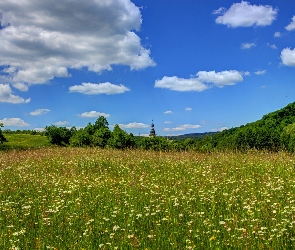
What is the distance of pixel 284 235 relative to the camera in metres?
4.91

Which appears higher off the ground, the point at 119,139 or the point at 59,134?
the point at 59,134

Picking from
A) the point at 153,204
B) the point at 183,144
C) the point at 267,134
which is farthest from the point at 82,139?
the point at 153,204

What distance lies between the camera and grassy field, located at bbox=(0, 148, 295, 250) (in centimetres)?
504

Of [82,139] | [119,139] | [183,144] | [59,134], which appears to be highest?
[59,134]

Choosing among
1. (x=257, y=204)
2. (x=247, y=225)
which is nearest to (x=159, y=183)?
(x=257, y=204)

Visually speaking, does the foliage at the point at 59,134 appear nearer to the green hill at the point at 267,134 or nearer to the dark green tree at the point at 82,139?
the dark green tree at the point at 82,139

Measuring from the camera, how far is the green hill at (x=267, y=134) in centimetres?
1777

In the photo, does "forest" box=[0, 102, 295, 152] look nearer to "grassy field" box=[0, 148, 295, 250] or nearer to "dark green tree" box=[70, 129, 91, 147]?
"dark green tree" box=[70, 129, 91, 147]

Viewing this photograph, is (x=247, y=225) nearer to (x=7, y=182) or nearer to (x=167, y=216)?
(x=167, y=216)

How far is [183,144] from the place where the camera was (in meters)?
27.4

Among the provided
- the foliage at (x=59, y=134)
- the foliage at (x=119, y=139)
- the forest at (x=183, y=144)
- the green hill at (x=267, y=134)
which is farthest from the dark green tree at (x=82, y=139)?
the green hill at (x=267, y=134)

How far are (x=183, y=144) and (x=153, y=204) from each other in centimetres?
2068

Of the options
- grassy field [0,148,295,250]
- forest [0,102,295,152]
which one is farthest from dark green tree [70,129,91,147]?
grassy field [0,148,295,250]

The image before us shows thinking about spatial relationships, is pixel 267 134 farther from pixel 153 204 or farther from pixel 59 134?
pixel 59 134
